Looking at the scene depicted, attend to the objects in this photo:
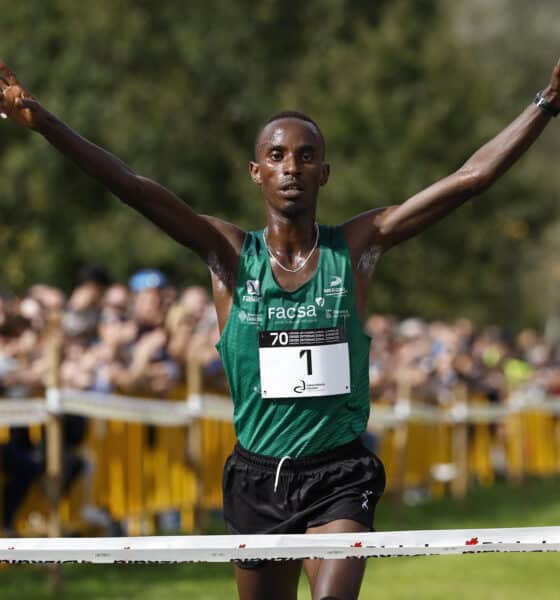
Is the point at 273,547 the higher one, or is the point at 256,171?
the point at 256,171

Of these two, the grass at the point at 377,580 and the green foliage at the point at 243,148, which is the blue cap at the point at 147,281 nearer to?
the grass at the point at 377,580

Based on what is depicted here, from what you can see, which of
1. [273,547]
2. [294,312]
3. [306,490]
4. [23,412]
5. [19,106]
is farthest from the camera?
[23,412]

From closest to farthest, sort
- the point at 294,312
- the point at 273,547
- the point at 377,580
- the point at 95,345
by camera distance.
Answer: the point at 273,547, the point at 294,312, the point at 377,580, the point at 95,345

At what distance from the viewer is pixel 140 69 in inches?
1593

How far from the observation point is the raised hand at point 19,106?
577 centimetres

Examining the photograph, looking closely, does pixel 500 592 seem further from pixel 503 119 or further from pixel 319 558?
pixel 503 119

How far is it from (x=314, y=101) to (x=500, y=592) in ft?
88.8

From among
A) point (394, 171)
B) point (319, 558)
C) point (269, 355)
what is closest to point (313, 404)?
point (269, 355)

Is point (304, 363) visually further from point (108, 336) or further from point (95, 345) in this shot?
point (95, 345)

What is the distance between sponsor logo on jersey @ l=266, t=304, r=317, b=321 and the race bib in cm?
5

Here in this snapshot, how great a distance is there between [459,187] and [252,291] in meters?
0.93

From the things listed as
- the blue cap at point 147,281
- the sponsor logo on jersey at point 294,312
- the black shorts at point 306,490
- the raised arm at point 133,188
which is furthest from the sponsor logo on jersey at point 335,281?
the blue cap at point 147,281

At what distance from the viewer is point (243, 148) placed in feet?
141

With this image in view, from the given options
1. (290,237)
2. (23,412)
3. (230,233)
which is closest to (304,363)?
(290,237)
